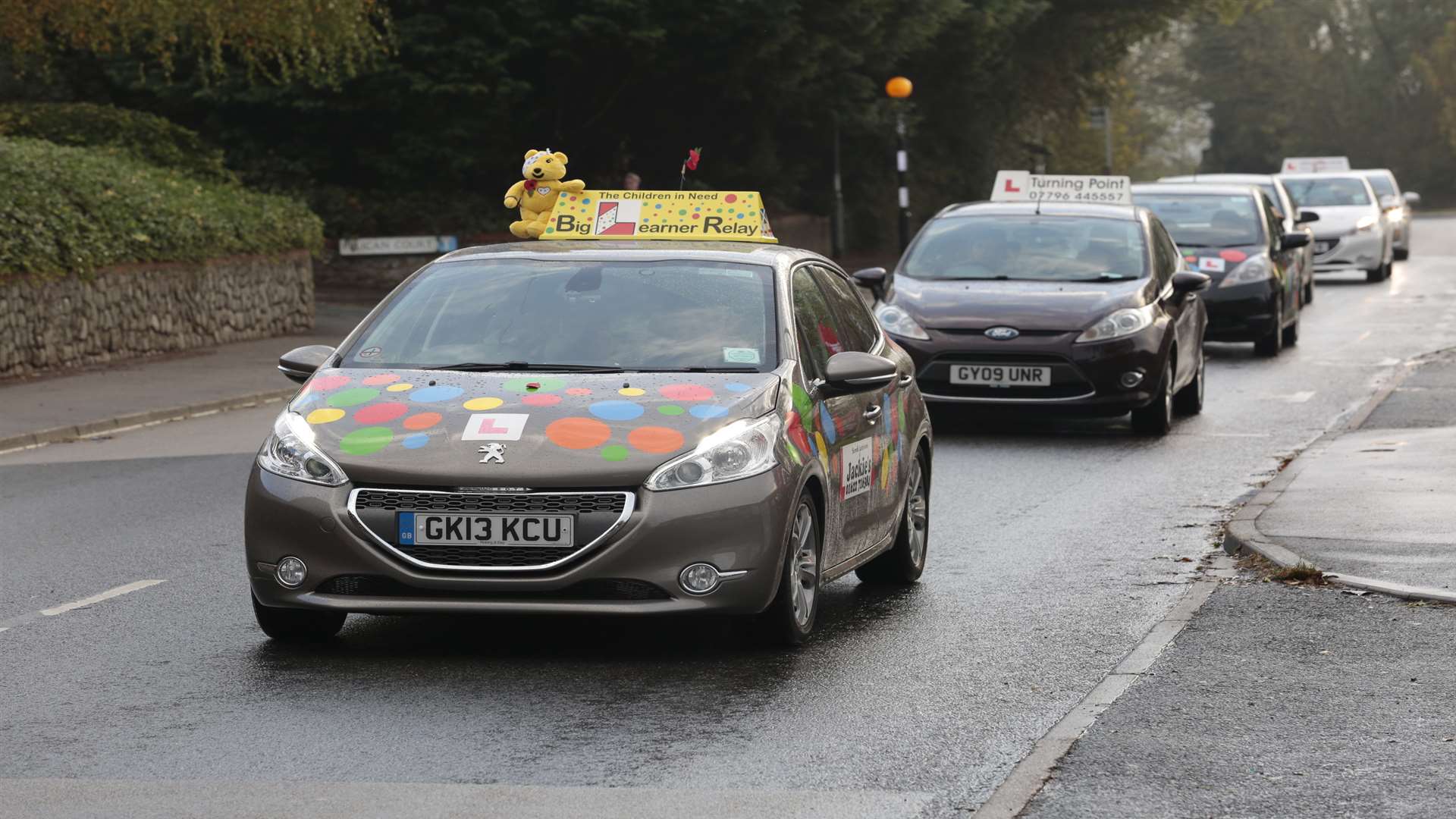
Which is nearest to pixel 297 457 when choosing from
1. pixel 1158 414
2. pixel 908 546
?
pixel 908 546

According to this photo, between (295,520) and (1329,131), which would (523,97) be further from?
(1329,131)

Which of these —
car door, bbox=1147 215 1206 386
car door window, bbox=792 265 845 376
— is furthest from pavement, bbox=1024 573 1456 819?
car door, bbox=1147 215 1206 386

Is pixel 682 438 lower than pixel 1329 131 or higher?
higher

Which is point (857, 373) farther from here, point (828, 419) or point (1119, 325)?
point (1119, 325)

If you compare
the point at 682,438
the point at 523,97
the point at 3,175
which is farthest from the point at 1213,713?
the point at 523,97

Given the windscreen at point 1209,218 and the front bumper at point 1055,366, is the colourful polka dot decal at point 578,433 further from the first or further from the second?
the windscreen at point 1209,218

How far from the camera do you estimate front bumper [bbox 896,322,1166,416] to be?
15.4 meters

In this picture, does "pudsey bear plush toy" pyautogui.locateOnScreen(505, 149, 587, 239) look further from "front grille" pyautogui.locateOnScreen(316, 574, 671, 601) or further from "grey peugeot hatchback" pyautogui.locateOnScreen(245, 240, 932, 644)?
"front grille" pyautogui.locateOnScreen(316, 574, 671, 601)

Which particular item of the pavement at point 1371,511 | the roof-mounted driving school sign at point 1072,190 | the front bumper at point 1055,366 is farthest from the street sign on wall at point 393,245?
the pavement at point 1371,511

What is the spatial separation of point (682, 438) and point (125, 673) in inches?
78.2

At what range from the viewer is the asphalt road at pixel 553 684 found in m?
5.96

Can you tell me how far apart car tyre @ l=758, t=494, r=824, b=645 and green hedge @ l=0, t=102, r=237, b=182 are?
19704 millimetres

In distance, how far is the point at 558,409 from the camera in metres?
7.64

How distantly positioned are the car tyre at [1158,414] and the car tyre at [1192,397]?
1.24 meters
